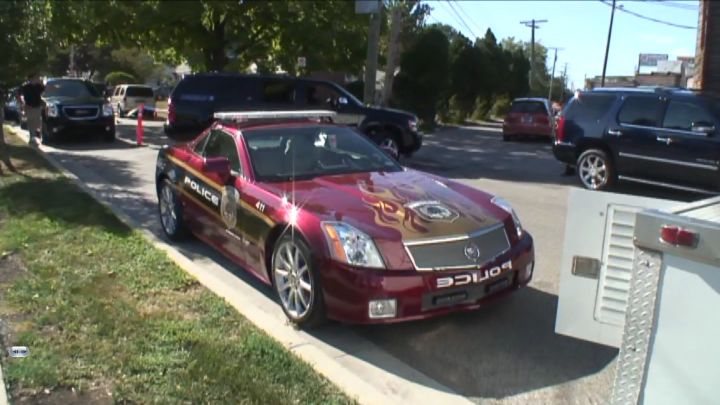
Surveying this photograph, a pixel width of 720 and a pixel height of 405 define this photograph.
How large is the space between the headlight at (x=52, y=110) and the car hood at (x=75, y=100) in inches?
13.5

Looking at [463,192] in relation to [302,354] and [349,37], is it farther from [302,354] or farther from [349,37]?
[349,37]

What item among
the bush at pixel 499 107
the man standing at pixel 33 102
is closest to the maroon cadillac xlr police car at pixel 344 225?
the man standing at pixel 33 102

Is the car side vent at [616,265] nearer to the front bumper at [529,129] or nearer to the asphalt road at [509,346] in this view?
the asphalt road at [509,346]

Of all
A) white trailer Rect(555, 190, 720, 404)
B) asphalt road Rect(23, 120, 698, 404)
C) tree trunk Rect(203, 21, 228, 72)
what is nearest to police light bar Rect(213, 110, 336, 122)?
asphalt road Rect(23, 120, 698, 404)

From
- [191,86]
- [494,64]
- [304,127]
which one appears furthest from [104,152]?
[494,64]

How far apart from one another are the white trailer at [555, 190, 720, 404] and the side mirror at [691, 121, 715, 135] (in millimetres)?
7850

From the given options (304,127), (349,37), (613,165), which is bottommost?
(613,165)

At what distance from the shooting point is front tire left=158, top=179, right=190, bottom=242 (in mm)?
6904

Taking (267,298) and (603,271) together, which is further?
(267,298)

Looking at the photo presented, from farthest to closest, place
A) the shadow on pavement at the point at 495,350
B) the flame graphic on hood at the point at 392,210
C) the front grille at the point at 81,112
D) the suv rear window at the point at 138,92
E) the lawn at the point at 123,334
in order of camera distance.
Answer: the suv rear window at the point at 138,92 < the front grille at the point at 81,112 < the flame graphic on hood at the point at 392,210 < the shadow on pavement at the point at 495,350 < the lawn at the point at 123,334

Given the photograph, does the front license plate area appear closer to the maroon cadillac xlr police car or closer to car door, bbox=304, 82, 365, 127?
the maroon cadillac xlr police car

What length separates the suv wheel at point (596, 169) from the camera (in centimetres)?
1114

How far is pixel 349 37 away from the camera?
22.1m

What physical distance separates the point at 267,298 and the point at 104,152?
11.8 meters
